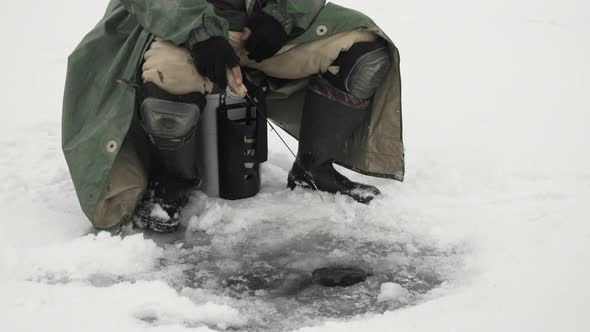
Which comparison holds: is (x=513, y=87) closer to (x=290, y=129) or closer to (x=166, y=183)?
(x=290, y=129)

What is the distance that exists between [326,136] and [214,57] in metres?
0.67

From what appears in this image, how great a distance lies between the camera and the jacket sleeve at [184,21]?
236cm

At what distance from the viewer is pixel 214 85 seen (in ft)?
8.93

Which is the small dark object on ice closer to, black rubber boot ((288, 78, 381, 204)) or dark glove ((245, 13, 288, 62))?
black rubber boot ((288, 78, 381, 204))

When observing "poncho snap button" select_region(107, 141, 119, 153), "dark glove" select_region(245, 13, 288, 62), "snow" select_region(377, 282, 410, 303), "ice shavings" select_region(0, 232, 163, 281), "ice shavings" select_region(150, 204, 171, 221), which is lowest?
"ice shavings" select_region(150, 204, 171, 221)

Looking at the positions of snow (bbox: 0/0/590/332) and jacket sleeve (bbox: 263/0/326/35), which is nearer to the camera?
snow (bbox: 0/0/590/332)

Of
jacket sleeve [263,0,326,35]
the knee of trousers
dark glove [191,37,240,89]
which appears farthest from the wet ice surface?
jacket sleeve [263,0,326,35]

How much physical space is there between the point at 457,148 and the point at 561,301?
1.41 metres

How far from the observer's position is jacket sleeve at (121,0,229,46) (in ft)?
7.73

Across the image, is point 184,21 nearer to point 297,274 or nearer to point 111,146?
point 111,146

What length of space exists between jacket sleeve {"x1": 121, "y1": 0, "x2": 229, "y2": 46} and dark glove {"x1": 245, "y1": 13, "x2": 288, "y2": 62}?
0.18 meters

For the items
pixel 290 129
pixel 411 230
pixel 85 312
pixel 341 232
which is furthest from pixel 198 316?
pixel 290 129

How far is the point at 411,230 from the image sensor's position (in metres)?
2.62

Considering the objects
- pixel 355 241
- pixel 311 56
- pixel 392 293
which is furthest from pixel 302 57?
pixel 392 293
